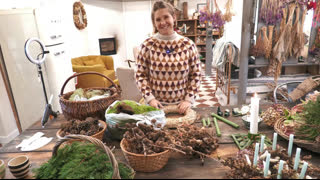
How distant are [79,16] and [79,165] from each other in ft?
17.5

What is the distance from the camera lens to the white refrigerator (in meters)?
2.88

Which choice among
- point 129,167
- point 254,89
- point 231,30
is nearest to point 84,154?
point 129,167

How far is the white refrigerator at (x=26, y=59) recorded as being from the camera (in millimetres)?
2883

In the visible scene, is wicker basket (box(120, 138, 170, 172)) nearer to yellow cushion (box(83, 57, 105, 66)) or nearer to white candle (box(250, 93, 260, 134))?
white candle (box(250, 93, 260, 134))

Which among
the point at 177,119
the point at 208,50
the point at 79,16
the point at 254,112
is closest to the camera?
the point at 254,112

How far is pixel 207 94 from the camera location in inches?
203

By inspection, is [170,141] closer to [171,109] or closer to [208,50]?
[171,109]

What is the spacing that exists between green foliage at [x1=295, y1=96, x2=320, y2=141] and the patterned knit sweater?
2.19ft

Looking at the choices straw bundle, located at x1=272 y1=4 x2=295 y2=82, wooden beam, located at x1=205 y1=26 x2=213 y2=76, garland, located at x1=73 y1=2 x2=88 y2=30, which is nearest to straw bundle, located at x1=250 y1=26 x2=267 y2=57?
straw bundle, located at x1=272 y1=4 x2=295 y2=82

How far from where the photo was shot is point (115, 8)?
6930 millimetres

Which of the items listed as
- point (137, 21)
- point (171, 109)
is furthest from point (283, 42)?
point (137, 21)

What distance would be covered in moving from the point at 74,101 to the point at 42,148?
30 cm

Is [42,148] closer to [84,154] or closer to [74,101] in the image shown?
[74,101]

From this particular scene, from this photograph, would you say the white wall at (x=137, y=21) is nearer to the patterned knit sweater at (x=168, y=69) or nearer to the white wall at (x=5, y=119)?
the white wall at (x=5, y=119)
